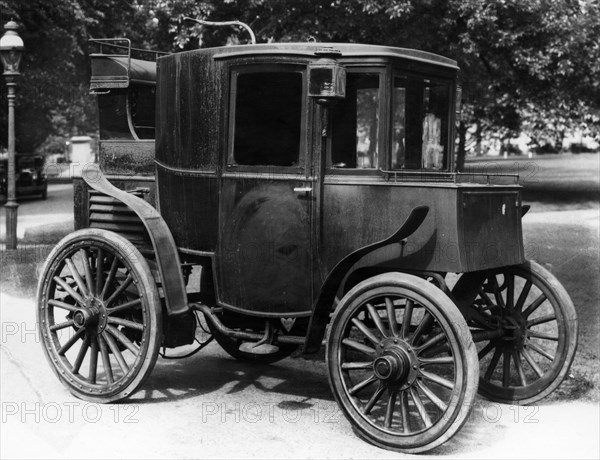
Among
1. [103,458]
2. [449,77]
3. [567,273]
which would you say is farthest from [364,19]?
[103,458]

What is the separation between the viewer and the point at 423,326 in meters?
4.70

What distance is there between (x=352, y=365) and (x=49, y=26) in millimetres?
19983

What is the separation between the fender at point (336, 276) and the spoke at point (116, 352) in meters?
1.30

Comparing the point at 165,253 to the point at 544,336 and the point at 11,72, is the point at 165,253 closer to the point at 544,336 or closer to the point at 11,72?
the point at 544,336

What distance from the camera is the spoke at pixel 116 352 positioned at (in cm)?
564

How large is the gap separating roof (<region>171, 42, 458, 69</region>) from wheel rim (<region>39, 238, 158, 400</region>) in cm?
154

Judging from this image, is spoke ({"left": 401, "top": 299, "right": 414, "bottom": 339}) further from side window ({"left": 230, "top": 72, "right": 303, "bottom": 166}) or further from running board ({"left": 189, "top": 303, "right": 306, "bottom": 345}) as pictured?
side window ({"left": 230, "top": 72, "right": 303, "bottom": 166})

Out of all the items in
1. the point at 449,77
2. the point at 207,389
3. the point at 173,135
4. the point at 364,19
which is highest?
the point at 364,19

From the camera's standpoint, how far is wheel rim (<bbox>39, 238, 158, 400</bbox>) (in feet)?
18.2

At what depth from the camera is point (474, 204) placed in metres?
4.94

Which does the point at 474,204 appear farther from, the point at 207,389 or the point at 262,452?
the point at 207,389

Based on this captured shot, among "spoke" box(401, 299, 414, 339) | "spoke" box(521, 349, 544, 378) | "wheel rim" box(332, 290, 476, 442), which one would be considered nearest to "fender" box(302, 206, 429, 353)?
"wheel rim" box(332, 290, 476, 442)

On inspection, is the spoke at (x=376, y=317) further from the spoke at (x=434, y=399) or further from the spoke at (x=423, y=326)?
the spoke at (x=434, y=399)

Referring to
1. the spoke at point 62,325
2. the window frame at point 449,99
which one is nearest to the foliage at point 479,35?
the window frame at point 449,99
